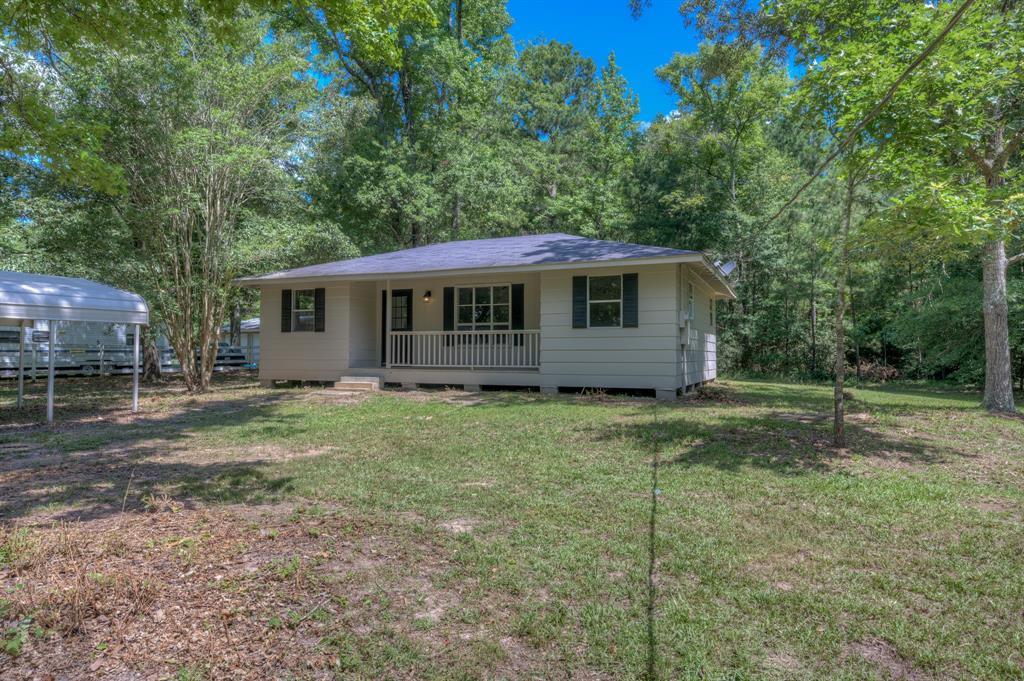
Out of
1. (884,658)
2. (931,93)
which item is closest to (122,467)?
(884,658)

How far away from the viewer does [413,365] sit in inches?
532

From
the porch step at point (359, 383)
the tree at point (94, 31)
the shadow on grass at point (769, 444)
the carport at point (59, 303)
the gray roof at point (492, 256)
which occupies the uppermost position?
the tree at point (94, 31)

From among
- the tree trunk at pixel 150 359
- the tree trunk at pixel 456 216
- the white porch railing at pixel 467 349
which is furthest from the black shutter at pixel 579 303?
the tree trunk at pixel 150 359

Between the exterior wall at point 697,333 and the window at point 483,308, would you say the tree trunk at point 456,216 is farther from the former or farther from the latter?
the exterior wall at point 697,333

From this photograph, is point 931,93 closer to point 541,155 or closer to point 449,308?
point 449,308

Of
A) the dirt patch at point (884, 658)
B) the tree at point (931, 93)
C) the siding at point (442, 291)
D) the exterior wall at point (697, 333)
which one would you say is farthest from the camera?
the siding at point (442, 291)

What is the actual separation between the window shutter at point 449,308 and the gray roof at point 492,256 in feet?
2.82

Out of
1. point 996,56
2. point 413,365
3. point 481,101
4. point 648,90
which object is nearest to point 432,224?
point 481,101

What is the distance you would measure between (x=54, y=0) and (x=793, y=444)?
9.39m

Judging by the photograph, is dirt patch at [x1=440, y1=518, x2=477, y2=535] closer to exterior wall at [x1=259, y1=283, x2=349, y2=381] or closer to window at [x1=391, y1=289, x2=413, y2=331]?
exterior wall at [x1=259, y1=283, x2=349, y2=381]

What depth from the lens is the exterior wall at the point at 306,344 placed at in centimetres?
1377

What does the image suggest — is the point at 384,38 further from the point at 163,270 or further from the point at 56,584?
the point at 163,270

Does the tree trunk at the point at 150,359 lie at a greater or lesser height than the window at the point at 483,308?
lesser

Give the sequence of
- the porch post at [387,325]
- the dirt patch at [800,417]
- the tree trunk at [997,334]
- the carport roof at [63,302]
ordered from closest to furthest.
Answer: the carport roof at [63,302], the dirt patch at [800,417], the tree trunk at [997,334], the porch post at [387,325]
